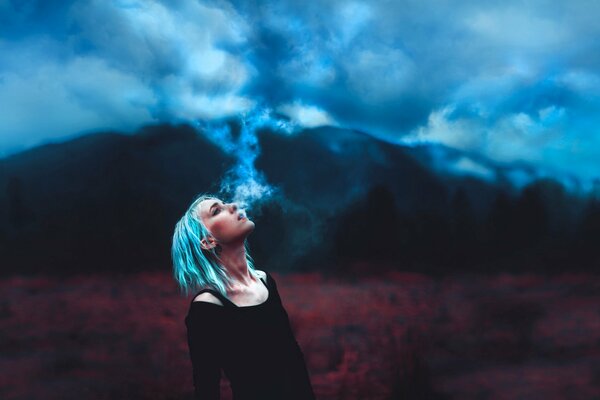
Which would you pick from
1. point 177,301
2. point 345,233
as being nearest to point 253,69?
point 345,233

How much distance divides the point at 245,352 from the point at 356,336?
3.77ft

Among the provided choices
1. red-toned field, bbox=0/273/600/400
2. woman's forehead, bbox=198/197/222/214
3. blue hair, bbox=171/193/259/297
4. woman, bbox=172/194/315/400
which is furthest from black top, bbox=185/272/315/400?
red-toned field, bbox=0/273/600/400

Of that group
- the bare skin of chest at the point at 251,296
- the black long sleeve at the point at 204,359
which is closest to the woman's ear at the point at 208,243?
the bare skin of chest at the point at 251,296

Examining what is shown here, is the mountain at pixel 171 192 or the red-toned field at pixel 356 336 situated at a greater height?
the mountain at pixel 171 192

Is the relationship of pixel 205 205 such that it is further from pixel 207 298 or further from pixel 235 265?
pixel 207 298

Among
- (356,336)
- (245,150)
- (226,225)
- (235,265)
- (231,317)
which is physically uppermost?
(245,150)

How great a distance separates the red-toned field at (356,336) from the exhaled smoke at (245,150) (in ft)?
1.41

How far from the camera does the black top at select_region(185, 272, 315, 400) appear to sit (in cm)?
149

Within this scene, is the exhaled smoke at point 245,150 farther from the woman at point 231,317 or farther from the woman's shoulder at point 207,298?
the woman's shoulder at point 207,298

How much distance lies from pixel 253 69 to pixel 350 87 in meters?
0.48

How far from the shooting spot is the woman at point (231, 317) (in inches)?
59.3

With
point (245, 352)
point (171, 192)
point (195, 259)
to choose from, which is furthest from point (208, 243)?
point (171, 192)

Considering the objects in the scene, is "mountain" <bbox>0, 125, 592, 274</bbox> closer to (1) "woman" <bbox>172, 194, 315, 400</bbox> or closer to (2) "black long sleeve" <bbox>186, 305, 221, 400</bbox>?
(1) "woman" <bbox>172, 194, 315, 400</bbox>

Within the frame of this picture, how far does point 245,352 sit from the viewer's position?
5.19ft
